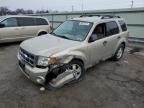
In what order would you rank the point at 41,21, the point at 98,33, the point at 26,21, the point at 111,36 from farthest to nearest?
the point at 41,21 → the point at 26,21 → the point at 111,36 → the point at 98,33

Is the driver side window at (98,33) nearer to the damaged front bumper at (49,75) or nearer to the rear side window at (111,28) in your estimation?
the rear side window at (111,28)

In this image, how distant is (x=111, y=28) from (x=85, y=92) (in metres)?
2.74

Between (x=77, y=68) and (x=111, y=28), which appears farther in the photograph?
(x=111, y=28)

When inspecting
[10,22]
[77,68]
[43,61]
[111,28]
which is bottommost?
[77,68]

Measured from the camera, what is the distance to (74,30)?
4.82 m

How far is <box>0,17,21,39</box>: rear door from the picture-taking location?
809cm

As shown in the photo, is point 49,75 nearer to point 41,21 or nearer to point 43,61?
point 43,61

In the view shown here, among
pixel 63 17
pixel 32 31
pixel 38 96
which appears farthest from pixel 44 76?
pixel 63 17

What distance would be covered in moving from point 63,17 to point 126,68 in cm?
1068

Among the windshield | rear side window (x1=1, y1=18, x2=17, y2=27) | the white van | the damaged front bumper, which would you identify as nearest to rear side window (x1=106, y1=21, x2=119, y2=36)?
the windshield

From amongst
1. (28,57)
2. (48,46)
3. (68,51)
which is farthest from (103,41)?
(28,57)

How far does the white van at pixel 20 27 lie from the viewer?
8.16m

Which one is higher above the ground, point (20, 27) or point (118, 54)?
point (20, 27)

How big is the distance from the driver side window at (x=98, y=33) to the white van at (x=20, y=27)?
17.8 ft
